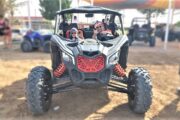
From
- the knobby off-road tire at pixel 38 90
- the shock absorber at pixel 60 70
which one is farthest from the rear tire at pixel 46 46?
the knobby off-road tire at pixel 38 90

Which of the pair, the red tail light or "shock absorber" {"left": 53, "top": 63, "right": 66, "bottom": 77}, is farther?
"shock absorber" {"left": 53, "top": 63, "right": 66, "bottom": 77}

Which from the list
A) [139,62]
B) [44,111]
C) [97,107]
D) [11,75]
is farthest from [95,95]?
[139,62]

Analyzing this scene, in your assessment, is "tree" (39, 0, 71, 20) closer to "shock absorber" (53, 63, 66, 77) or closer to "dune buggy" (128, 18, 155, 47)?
"dune buggy" (128, 18, 155, 47)

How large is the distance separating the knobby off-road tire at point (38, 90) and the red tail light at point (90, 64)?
82 centimetres

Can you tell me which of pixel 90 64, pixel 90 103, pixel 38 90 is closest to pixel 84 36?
pixel 90 103

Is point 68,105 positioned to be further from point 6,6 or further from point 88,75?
point 6,6

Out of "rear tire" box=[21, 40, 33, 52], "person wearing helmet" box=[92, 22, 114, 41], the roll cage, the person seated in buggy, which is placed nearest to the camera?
the person seated in buggy

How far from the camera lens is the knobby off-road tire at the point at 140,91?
5.63 meters

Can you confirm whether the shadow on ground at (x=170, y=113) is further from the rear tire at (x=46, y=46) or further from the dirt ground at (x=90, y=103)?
the rear tire at (x=46, y=46)

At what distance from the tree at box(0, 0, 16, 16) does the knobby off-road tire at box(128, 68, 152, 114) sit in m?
22.2

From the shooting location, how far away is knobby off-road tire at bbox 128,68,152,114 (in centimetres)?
563

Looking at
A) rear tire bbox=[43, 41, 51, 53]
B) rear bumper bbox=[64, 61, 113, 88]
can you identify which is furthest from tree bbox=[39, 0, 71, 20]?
rear bumper bbox=[64, 61, 113, 88]

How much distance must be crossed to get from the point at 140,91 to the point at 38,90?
179 centimetres

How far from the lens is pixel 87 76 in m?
5.29
